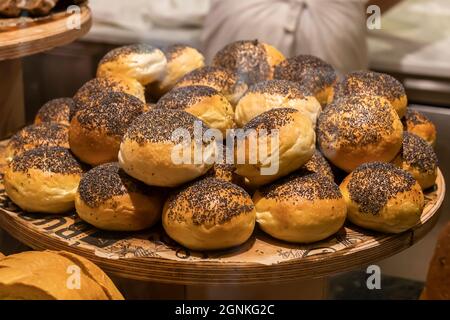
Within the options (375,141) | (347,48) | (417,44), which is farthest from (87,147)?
(417,44)

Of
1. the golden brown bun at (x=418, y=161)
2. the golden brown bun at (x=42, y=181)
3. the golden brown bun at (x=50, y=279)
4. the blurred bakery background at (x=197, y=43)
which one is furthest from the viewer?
the blurred bakery background at (x=197, y=43)

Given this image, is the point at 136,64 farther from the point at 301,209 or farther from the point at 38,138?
the point at 301,209

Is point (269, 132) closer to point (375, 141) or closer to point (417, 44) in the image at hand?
point (375, 141)

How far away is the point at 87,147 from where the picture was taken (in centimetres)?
129

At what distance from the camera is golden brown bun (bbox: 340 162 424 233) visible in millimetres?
1203

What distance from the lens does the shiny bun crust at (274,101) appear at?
134cm

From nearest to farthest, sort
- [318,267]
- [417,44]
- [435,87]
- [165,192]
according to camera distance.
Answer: [318,267], [165,192], [435,87], [417,44]

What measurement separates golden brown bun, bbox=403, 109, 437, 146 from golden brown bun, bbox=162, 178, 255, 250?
553 mm

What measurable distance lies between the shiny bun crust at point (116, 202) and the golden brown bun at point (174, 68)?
0.42 m

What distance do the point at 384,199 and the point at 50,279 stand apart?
66cm

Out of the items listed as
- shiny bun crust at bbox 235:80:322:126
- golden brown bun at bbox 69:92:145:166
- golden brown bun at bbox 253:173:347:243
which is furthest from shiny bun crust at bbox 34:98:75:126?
golden brown bun at bbox 253:173:347:243

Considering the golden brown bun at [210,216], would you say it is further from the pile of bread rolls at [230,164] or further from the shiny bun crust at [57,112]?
the shiny bun crust at [57,112]

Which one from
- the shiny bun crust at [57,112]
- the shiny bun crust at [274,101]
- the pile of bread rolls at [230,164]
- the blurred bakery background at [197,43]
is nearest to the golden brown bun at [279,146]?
the pile of bread rolls at [230,164]
